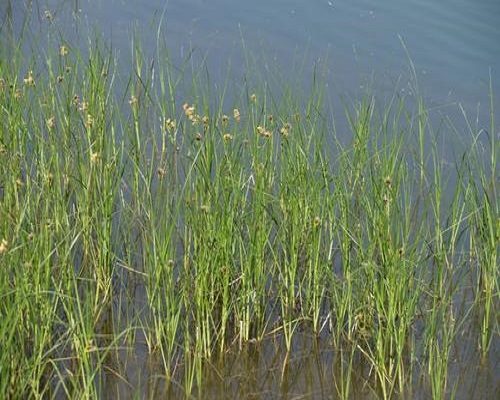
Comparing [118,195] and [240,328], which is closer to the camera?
[240,328]

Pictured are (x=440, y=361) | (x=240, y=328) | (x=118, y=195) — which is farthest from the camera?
(x=118, y=195)

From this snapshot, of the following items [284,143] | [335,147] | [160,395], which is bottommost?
[160,395]

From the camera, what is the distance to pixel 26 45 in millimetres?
5898

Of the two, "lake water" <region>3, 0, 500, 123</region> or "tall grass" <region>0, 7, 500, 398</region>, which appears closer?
"tall grass" <region>0, 7, 500, 398</region>

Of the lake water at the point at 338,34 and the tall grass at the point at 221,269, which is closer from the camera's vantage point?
the tall grass at the point at 221,269

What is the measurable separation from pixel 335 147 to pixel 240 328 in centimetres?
166

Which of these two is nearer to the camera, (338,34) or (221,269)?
(221,269)

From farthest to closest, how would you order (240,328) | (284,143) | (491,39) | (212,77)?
(491,39), (212,77), (284,143), (240,328)

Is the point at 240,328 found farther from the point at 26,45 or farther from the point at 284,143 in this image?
the point at 26,45

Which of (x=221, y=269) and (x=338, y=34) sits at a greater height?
(x=338, y=34)

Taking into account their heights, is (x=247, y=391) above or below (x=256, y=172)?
below

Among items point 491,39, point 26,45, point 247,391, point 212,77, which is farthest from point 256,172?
point 491,39

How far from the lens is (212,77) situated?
5684 millimetres

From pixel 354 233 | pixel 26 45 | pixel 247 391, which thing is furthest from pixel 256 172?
pixel 26 45
